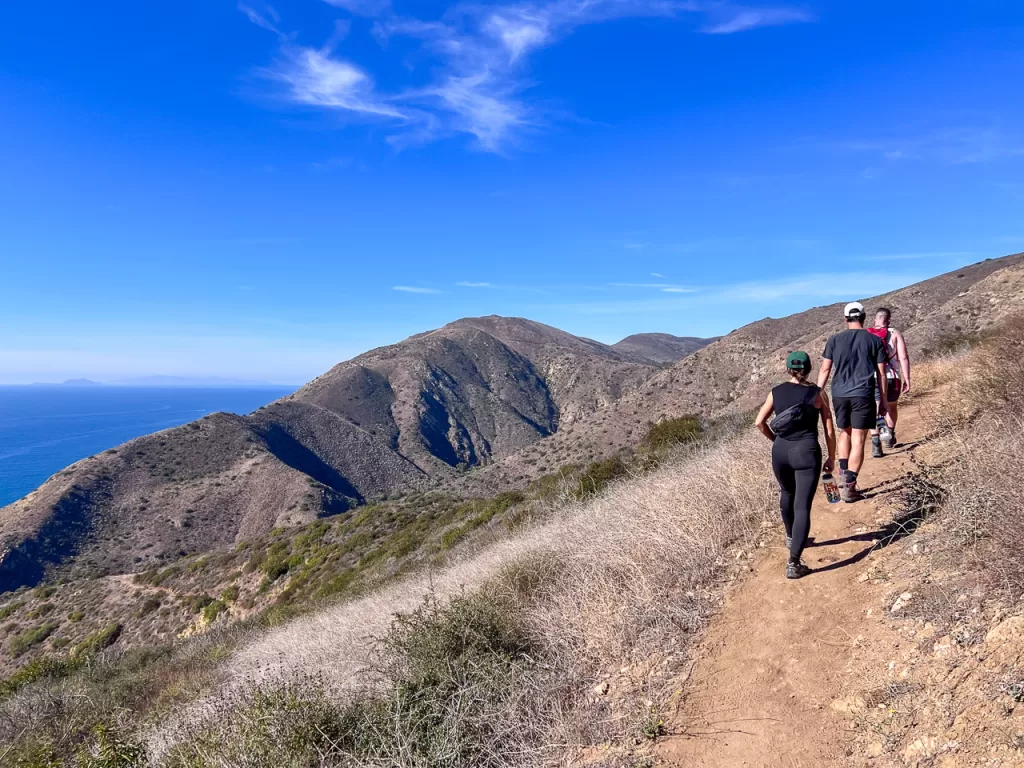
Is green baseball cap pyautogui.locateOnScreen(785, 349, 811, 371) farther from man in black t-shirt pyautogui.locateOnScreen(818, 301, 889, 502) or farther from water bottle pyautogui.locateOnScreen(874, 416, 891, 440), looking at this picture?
water bottle pyautogui.locateOnScreen(874, 416, 891, 440)

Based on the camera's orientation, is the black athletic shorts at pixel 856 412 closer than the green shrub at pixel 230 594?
Yes

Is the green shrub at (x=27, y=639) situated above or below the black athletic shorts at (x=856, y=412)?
A: below

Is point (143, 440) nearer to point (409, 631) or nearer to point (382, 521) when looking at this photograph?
point (382, 521)

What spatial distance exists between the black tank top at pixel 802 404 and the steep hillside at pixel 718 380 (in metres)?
21.3

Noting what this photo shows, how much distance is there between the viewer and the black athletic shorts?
5.05 metres

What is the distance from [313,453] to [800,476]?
74.5m

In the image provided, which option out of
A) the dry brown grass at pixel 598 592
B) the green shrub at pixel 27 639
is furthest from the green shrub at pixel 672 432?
the green shrub at pixel 27 639

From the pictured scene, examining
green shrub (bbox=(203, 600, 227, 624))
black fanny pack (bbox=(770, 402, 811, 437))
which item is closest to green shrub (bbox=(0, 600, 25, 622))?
green shrub (bbox=(203, 600, 227, 624))

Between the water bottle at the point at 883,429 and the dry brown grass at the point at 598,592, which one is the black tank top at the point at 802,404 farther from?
the water bottle at the point at 883,429

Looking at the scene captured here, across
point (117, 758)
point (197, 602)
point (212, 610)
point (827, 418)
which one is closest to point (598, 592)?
point (827, 418)

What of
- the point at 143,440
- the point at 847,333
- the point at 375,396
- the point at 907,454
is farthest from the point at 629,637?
the point at 375,396

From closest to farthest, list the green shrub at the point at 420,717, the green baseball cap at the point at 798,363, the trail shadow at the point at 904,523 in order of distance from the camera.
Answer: the green shrub at the point at 420,717
the trail shadow at the point at 904,523
the green baseball cap at the point at 798,363

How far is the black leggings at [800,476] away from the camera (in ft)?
12.9

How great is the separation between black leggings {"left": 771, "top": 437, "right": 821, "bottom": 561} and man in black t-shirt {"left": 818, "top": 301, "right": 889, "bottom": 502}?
49.8 inches
